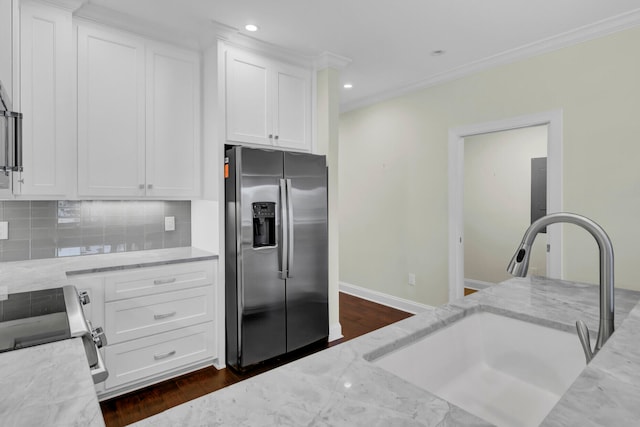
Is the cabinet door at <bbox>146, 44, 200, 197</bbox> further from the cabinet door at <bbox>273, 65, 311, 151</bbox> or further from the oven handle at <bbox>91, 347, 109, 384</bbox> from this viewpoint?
the oven handle at <bbox>91, 347, 109, 384</bbox>

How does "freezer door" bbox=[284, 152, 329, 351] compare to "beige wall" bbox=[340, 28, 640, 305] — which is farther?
"freezer door" bbox=[284, 152, 329, 351]

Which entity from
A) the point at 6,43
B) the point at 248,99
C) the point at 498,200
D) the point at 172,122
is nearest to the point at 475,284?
the point at 498,200

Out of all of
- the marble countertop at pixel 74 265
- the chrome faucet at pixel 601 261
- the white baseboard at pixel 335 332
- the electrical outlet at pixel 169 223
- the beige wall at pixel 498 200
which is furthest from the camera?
the beige wall at pixel 498 200

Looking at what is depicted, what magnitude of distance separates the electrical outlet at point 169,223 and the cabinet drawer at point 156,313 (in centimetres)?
70

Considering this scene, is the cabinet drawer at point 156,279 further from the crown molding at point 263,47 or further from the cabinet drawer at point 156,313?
the crown molding at point 263,47

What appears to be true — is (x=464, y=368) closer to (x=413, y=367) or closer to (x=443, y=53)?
(x=413, y=367)

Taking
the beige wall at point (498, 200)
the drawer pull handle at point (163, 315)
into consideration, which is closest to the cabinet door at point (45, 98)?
the drawer pull handle at point (163, 315)

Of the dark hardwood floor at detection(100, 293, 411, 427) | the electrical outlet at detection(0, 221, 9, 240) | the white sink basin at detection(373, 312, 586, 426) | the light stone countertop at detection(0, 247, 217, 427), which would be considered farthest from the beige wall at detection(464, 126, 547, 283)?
the electrical outlet at detection(0, 221, 9, 240)

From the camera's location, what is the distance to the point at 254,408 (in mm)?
651

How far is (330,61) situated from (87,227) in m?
2.41

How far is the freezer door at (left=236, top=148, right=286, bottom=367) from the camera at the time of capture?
2582 mm

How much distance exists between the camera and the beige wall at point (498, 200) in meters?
4.52

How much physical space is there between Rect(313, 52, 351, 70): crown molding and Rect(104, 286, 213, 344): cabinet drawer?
2158mm

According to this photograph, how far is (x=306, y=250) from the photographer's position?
2.95 meters
